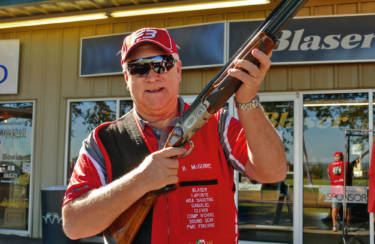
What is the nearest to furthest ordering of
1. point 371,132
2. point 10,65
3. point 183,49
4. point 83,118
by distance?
point 371,132 → point 183,49 → point 83,118 → point 10,65

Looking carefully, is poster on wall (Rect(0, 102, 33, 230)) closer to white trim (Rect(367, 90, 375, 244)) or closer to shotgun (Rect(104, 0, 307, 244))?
white trim (Rect(367, 90, 375, 244))

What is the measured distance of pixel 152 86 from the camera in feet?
5.83

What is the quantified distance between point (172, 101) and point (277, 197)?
580 cm

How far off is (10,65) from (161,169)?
7.90 meters

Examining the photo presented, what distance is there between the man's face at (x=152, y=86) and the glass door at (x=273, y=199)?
5.19m

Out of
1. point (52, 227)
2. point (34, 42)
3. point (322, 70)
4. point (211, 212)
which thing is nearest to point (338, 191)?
point (322, 70)

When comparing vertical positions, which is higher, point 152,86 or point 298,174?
point 152,86

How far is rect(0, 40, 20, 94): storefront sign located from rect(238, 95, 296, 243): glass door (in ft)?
17.9

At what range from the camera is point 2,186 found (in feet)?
28.1

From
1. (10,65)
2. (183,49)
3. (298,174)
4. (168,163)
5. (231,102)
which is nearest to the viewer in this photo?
(168,163)

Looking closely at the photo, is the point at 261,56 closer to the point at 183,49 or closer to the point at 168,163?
the point at 168,163

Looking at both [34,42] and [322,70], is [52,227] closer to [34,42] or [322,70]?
[34,42]

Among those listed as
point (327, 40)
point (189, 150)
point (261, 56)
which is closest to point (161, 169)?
point (189, 150)

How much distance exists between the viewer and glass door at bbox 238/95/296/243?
6777 mm
